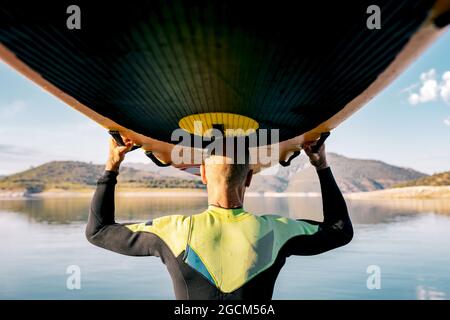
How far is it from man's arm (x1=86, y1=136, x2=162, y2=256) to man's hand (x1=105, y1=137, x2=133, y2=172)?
0.08m

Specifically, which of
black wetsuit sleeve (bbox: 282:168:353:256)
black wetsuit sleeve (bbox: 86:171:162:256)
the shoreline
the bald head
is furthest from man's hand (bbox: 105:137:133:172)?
the shoreline

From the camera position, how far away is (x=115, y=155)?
3.33 meters

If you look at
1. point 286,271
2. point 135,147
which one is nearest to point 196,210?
point 286,271

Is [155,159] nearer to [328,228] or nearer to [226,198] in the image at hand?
[226,198]

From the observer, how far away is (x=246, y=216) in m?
2.81

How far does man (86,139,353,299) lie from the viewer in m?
2.62

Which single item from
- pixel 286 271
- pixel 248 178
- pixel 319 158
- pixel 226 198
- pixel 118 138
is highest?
pixel 118 138

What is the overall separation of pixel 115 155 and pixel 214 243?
124 centimetres

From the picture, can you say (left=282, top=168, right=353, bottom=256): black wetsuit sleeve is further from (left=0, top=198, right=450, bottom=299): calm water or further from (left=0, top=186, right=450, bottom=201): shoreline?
(left=0, top=186, right=450, bottom=201): shoreline

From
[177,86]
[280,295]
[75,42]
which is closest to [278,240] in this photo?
[177,86]

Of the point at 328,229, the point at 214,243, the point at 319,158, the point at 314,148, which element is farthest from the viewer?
the point at 314,148

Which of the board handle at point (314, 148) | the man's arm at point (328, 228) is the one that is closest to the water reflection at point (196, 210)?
the board handle at point (314, 148)

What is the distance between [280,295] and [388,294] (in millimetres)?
7573
